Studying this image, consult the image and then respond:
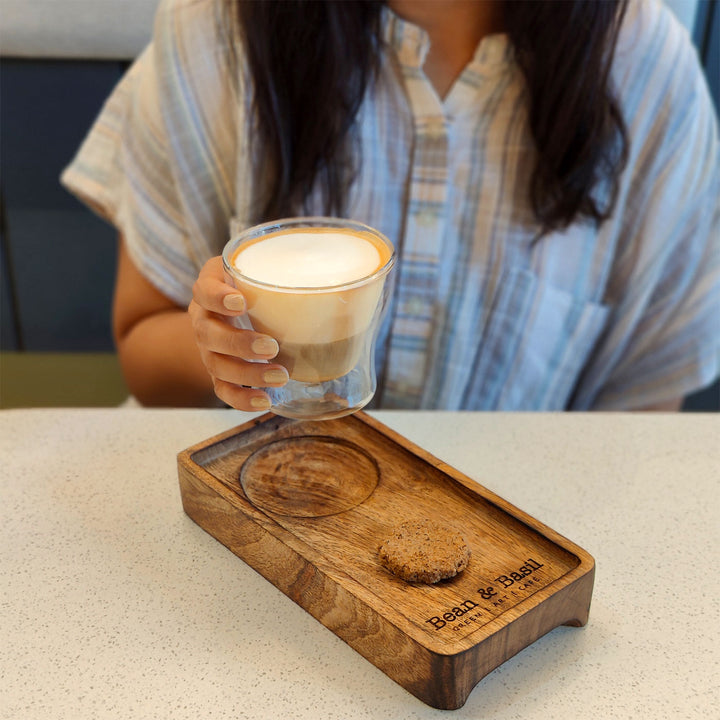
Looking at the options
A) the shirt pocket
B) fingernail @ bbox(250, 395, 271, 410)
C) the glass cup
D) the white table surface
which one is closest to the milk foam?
the glass cup

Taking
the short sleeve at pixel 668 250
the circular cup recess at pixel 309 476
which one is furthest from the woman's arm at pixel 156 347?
the short sleeve at pixel 668 250

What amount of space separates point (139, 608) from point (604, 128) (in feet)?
2.95

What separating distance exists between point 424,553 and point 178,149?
81 centimetres

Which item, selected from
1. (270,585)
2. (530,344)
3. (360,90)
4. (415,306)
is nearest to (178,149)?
(360,90)

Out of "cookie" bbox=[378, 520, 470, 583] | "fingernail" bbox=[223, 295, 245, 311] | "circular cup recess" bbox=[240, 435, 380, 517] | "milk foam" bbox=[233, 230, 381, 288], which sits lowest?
"circular cup recess" bbox=[240, 435, 380, 517]

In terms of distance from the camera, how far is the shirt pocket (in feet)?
4.37

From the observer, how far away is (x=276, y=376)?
2.53 feet

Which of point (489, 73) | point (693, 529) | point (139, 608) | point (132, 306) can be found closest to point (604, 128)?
point (489, 73)

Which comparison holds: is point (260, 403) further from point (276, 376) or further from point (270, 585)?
point (270, 585)

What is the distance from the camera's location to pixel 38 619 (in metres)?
0.73

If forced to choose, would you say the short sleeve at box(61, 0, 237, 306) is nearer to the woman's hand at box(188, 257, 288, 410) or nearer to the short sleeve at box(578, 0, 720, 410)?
the woman's hand at box(188, 257, 288, 410)

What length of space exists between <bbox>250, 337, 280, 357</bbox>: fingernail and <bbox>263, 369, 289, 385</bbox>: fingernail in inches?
1.0

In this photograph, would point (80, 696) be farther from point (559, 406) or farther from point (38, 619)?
point (559, 406)

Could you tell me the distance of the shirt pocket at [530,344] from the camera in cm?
133
